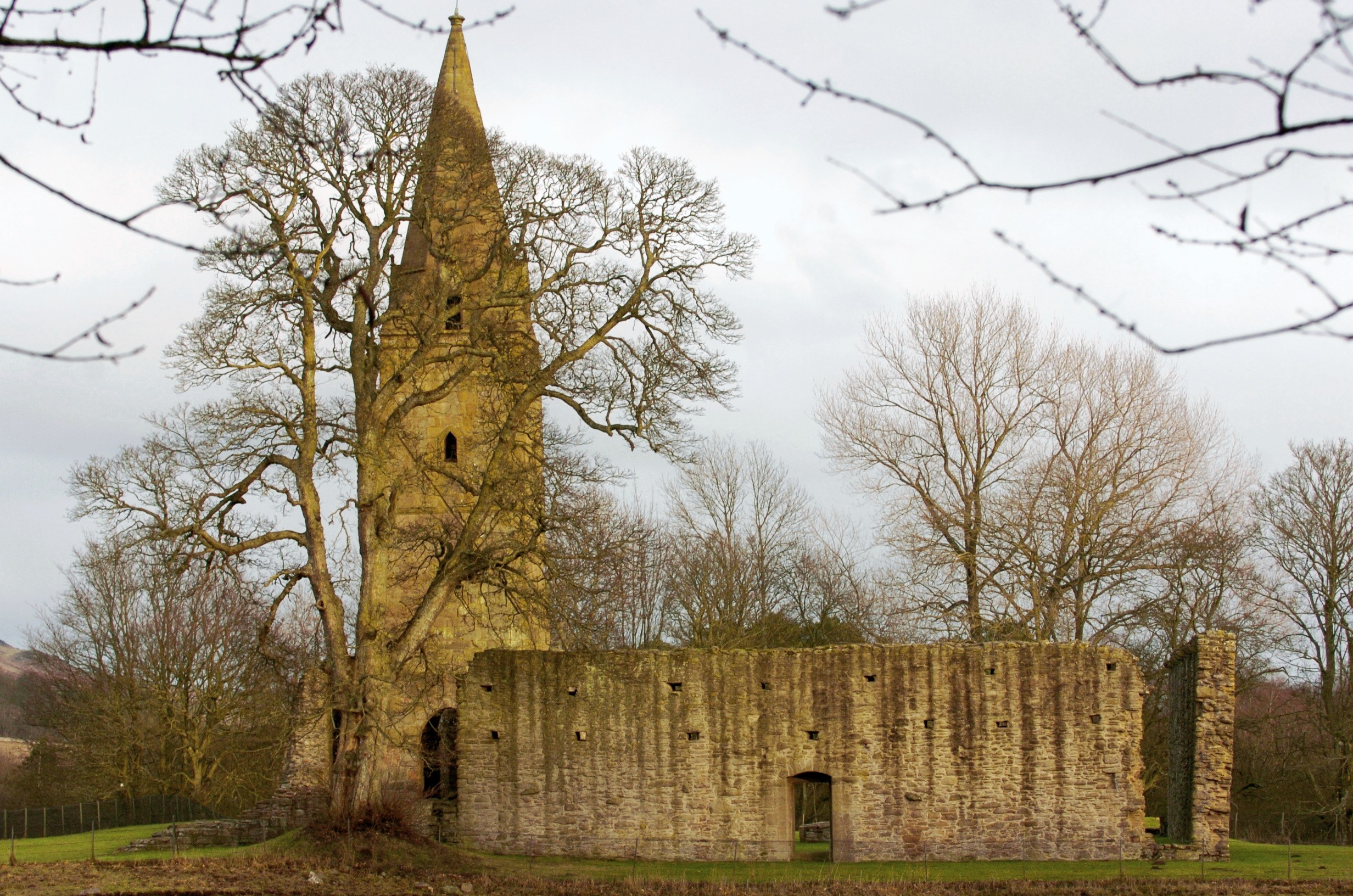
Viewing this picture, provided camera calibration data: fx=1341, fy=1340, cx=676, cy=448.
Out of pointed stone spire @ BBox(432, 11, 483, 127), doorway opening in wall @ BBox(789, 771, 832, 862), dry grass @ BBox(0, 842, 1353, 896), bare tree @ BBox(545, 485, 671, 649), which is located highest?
pointed stone spire @ BBox(432, 11, 483, 127)

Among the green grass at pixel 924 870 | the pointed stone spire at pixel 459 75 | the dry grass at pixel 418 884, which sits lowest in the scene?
the green grass at pixel 924 870

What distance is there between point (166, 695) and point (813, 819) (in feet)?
54.6

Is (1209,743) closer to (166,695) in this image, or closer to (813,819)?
(813,819)

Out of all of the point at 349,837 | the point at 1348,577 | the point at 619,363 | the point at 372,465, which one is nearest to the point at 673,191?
the point at 619,363

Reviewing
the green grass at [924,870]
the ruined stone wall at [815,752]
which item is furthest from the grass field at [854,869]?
the ruined stone wall at [815,752]

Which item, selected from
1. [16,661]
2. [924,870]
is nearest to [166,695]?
[924,870]

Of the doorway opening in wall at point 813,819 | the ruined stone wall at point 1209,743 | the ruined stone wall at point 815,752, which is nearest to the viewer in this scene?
the ruined stone wall at point 1209,743

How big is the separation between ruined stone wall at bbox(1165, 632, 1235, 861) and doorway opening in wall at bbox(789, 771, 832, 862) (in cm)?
495

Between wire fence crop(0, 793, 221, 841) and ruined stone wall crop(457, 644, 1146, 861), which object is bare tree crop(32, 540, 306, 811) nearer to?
wire fence crop(0, 793, 221, 841)

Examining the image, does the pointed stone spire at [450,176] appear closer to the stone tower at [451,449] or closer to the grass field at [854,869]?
the stone tower at [451,449]

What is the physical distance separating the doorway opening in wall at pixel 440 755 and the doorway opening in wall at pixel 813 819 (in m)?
5.36

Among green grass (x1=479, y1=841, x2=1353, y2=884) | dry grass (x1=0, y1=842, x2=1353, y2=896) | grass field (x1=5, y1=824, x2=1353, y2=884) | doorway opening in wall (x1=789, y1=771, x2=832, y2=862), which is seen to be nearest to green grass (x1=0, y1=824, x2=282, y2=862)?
grass field (x1=5, y1=824, x2=1353, y2=884)

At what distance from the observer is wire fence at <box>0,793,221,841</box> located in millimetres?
26781

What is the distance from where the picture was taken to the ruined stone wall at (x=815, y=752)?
59.9 feet
